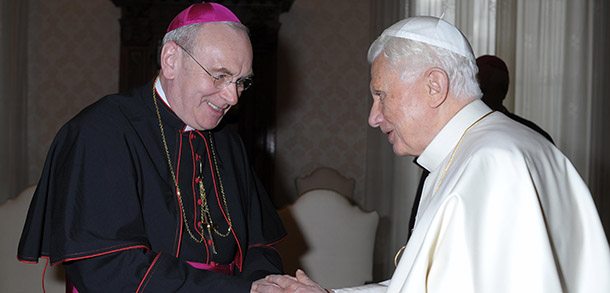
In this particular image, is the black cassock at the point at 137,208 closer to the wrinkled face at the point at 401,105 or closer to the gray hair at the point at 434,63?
the wrinkled face at the point at 401,105

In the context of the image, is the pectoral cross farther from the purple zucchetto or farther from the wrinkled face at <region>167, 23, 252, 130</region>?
the purple zucchetto

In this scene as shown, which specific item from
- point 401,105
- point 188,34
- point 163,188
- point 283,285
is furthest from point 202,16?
point 283,285

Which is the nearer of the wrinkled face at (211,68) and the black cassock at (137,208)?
the black cassock at (137,208)

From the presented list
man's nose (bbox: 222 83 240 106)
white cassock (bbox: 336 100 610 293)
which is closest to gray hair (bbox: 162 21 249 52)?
man's nose (bbox: 222 83 240 106)

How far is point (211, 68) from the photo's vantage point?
2.26 m

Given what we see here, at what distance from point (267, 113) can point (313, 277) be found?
3.43 metres

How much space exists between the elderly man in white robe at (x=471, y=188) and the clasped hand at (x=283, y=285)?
0.58m

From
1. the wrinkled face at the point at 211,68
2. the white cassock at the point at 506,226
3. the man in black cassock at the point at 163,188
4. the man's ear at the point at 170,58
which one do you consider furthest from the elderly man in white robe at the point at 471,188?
the man's ear at the point at 170,58

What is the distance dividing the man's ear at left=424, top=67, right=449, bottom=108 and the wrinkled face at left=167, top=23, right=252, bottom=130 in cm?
77

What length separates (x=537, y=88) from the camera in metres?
4.43

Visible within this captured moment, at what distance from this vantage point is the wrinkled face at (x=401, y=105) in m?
1.83

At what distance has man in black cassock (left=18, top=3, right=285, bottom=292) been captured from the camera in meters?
2.07

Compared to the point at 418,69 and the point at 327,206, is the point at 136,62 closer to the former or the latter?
the point at 327,206

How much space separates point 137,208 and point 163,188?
0.16m
